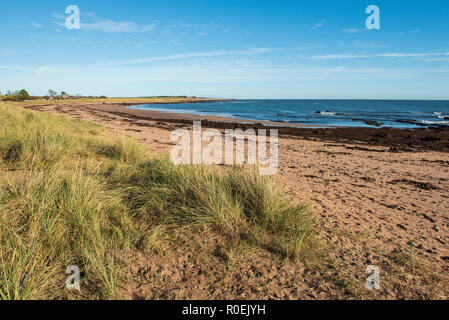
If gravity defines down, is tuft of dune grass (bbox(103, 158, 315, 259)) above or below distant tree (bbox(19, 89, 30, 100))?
below

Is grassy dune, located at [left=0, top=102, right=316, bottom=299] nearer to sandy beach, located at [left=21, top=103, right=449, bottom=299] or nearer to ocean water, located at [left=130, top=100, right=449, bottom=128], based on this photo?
sandy beach, located at [left=21, top=103, right=449, bottom=299]

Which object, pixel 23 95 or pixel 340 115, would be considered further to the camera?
pixel 23 95

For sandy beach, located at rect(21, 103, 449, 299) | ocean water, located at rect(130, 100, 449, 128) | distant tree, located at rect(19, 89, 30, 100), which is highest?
distant tree, located at rect(19, 89, 30, 100)

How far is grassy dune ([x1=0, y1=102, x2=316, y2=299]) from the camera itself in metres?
2.30

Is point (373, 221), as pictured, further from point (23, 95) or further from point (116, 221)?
point (23, 95)

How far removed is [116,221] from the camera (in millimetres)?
3305

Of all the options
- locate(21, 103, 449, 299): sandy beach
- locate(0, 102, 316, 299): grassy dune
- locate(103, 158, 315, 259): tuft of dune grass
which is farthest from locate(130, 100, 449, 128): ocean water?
locate(0, 102, 316, 299): grassy dune

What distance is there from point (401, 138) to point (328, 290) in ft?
53.0

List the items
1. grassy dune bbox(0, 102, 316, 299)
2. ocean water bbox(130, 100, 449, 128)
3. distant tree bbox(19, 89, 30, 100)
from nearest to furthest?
grassy dune bbox(0, 102, 316, 299)
ocean water bbox(130, 100, 449, 128)
distant tree bbox(19, 89, 30, 100)

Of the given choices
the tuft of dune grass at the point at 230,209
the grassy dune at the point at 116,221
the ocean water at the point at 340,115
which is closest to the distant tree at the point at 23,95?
the ocean water at the point at 340,115

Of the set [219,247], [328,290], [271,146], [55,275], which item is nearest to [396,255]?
[328,290]

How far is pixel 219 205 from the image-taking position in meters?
3.52

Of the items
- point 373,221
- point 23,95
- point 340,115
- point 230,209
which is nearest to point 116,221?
point 230,209
